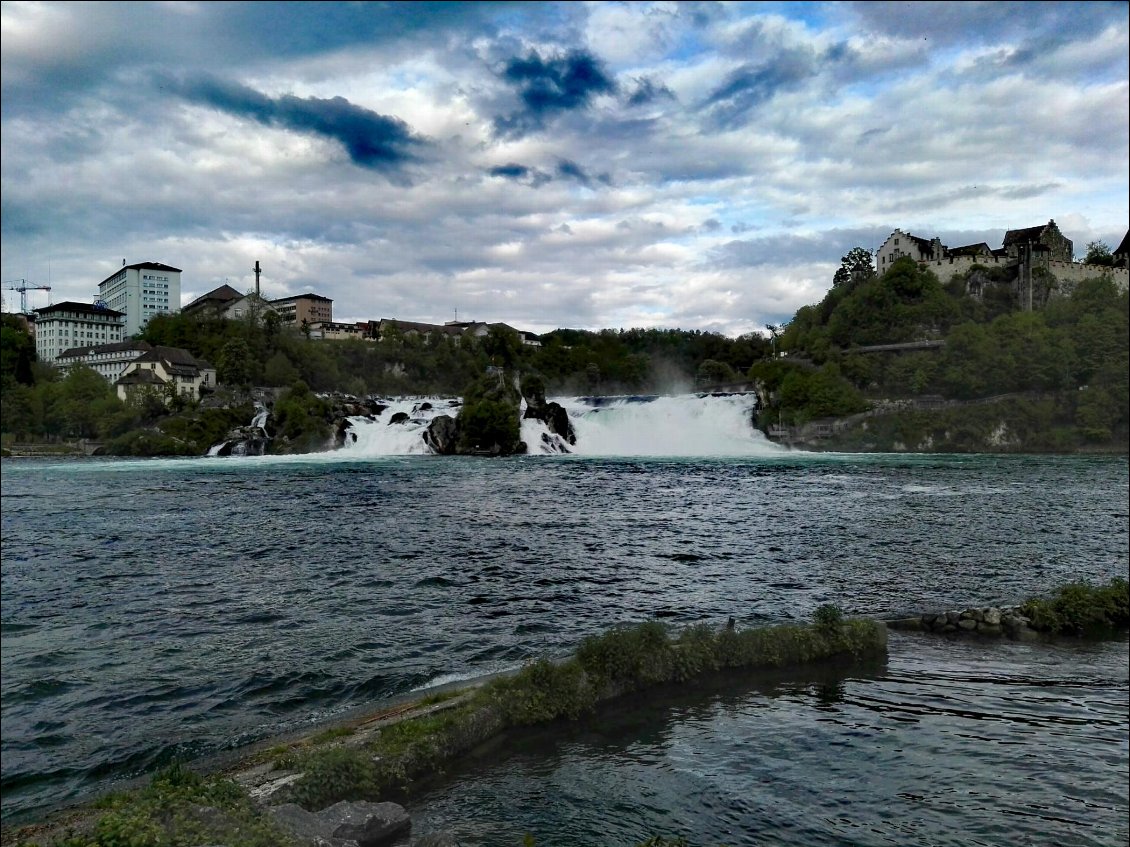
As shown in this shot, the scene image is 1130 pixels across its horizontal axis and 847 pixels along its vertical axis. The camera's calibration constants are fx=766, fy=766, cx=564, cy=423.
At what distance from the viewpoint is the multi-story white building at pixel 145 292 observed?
13812cm

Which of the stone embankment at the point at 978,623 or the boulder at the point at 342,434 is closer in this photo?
the stone embankment at the point at 978,623

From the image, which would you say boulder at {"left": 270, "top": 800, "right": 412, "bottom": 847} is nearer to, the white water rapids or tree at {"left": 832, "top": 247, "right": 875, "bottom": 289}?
the white water rapids

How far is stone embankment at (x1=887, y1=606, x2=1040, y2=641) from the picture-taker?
14156mm

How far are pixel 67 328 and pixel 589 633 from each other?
140 meters

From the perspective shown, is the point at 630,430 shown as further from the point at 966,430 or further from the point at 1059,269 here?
the point at 1059,269

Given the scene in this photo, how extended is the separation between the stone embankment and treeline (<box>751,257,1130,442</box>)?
61.7m

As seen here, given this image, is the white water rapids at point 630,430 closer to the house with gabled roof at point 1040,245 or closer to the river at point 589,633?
the river at point 589,633

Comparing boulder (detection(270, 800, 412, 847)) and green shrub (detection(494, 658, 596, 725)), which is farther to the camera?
green shrub (detection(494, 658, 596, 725))

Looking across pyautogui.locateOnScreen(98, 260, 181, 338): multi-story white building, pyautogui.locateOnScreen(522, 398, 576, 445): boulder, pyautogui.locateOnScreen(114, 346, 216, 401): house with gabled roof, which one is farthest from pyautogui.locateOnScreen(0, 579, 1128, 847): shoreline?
pyautogui.locateOnScreen(98, 260, 181, 338): multi-story white building

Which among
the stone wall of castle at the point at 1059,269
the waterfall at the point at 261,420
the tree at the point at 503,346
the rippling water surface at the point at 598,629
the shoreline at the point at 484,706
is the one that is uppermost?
the stone wall of castle at the point at 1059,269

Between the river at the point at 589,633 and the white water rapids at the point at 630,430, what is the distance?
32.0m

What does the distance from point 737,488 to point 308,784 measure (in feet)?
113

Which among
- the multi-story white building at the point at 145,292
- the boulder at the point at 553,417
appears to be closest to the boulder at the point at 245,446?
the boulder at the point at 553,417

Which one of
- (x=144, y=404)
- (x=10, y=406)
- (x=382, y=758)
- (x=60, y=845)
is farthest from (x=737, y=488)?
(x=10, y=406)
